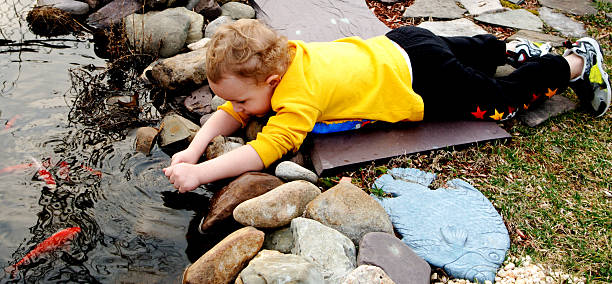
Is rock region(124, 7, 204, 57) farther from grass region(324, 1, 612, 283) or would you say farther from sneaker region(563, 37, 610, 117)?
sneaker region(563, 37, 610, 117)

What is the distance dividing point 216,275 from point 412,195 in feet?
3.79

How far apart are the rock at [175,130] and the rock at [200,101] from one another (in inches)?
10.5

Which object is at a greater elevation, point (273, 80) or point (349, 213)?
point (273, 80)

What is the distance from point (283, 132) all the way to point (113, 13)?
279 centimetres

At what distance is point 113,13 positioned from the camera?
174 inches

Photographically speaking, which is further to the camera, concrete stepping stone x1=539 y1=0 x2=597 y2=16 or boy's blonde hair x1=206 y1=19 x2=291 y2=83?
concrete stepping stone x1=539 y1=0 x2=597 y2=16

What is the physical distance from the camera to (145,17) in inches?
162

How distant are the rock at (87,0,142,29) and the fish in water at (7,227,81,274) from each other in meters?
2.64

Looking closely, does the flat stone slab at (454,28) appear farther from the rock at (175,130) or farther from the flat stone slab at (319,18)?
the rock at (175,130)

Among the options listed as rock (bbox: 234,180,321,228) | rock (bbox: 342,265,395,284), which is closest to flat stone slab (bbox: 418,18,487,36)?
rock (bbox: 234,180,321,228)

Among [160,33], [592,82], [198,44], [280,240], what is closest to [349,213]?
[280,240]

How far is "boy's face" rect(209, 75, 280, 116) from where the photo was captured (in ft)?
8.36

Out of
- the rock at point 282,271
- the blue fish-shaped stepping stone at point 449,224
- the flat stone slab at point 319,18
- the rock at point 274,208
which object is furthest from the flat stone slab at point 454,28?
the rock at point 282,271

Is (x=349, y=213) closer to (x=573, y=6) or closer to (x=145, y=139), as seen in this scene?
(x=145, y=139)
